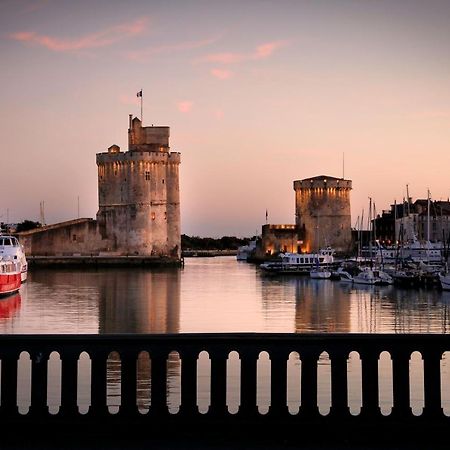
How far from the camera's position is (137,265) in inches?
3501

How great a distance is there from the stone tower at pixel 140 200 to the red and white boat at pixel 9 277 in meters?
42.2

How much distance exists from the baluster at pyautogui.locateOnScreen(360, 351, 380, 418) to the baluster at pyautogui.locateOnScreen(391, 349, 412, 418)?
140 millimetres

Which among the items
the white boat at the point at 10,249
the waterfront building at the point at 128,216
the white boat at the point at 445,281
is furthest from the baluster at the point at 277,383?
the waterfront building at the point at 128,216

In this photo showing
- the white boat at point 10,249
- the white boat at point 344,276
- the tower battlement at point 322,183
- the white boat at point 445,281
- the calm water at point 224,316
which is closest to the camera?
the calm water at point 224,316

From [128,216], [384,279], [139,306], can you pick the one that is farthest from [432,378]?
[128,216]

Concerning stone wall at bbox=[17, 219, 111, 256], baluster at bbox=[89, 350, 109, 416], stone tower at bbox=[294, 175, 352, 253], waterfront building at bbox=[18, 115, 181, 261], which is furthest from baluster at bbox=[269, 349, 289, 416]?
stone tower at bbox=[294, 175, 352, 253]

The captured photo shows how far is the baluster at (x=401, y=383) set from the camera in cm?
744

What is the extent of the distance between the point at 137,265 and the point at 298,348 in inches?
3228

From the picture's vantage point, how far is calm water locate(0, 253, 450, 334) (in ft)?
97.9

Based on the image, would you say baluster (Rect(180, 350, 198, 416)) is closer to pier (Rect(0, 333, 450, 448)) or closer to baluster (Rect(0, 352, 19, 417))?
pier (Rect(0, 333, 450, 448))

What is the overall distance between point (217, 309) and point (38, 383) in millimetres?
30724

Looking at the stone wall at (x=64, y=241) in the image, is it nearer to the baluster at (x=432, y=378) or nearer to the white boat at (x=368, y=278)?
the white boat at (x=368, y=278)

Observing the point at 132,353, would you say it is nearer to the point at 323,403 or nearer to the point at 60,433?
the point at 60,433

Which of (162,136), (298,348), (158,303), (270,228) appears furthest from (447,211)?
(298,348)
